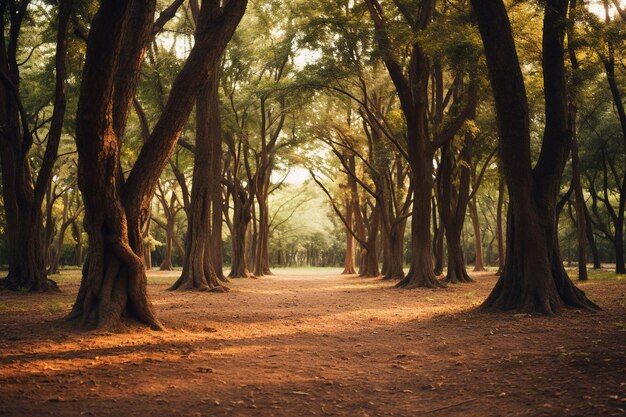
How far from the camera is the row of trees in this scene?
7805 millimetres

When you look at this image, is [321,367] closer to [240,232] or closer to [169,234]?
[240,232]

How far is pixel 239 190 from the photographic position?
29312mm

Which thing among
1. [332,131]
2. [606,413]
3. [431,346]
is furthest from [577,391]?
[332,131]

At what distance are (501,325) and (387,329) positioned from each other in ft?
5.93

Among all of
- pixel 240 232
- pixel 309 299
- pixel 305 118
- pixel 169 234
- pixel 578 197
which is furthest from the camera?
pixel 169 234

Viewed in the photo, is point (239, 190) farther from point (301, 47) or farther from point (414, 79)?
point (414, 79)

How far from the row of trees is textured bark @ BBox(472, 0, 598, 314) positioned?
0.03 m

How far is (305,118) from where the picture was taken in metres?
29.4

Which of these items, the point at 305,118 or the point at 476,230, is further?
the point at 476,230

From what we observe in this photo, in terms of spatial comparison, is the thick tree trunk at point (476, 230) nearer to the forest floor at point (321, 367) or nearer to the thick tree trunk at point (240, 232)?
the thick tree trunk at point (240, 232)

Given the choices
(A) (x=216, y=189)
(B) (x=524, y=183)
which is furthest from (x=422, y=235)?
(B) (x=524, y=183)

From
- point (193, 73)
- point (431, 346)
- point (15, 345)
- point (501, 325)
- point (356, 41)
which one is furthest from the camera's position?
point (356, 41)

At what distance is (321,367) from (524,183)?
603 cm

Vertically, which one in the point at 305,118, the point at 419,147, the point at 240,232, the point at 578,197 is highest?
the point at 305,118
